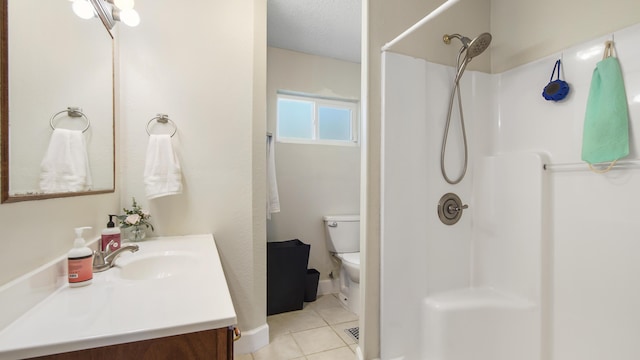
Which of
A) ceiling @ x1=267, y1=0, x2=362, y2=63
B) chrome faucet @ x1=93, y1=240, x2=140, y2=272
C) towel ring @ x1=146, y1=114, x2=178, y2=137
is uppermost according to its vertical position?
ceiling @ x1=267, y1=0, x2=362, y2=63

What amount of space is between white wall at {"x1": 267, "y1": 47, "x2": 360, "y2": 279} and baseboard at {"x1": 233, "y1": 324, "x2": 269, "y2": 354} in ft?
2.76

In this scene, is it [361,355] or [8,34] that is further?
[361,355]

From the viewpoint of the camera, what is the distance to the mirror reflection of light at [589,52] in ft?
3.92

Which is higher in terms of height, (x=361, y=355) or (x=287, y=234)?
(x=287, y=234)

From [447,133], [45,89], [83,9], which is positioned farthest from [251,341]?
[83,9]

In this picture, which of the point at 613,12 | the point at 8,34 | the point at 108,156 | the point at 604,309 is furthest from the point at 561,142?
the point at 108,156

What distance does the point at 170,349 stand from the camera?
0.65 meters

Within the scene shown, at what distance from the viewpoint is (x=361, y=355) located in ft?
4.74

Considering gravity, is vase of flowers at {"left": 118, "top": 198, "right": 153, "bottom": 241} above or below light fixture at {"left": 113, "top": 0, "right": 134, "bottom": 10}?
below

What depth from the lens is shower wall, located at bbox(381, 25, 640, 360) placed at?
113 centimetres

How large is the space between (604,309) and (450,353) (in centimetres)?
67

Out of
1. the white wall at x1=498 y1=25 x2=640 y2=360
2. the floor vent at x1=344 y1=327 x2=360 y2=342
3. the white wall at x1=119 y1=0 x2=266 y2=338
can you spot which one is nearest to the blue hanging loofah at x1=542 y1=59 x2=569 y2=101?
the white wall at x1=498 y1=25 x2=640 y2=360

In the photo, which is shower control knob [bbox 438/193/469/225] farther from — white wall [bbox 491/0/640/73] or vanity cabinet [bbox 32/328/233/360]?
vanity cabinet [bbox 32/328/233/360]

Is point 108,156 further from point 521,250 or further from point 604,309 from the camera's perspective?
point 604,309
